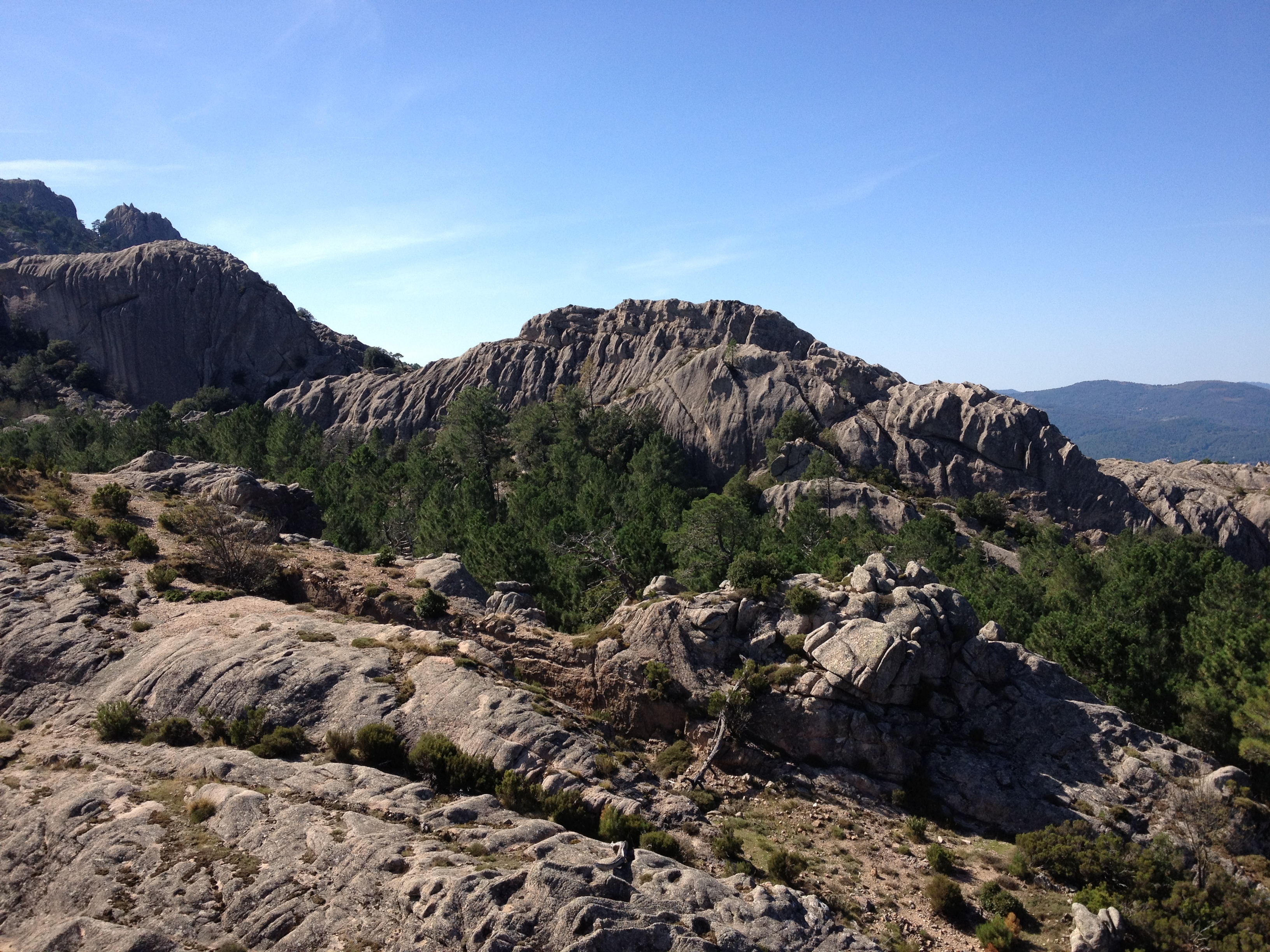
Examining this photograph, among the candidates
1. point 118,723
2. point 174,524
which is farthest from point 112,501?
point 118,723

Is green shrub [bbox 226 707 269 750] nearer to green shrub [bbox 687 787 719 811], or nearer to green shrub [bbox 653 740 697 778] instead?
green shrub [bbox 653 740 697 778]

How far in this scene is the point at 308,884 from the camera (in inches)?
824

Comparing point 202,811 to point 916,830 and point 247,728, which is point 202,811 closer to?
point 247,728

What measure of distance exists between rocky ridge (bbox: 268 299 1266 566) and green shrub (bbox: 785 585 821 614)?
3171 inches

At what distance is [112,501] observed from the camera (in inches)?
2124

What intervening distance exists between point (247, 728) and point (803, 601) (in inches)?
1063

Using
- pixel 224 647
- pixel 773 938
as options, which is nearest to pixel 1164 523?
pixel 773 938

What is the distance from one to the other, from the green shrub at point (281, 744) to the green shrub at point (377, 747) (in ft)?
7.90

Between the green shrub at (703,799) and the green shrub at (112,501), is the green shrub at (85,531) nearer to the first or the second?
the green shrub at (112,501)

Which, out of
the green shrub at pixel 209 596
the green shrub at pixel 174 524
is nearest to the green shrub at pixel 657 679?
the green shrub at pixel 209 596

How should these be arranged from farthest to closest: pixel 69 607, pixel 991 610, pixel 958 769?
pixel 991 610, pixel 69 607, pixel 958 769

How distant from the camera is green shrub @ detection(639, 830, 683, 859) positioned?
Answer: 86.5 ft

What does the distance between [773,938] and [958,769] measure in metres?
19.0

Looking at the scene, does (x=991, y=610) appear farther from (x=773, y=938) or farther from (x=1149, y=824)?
(x=773, y=938)
